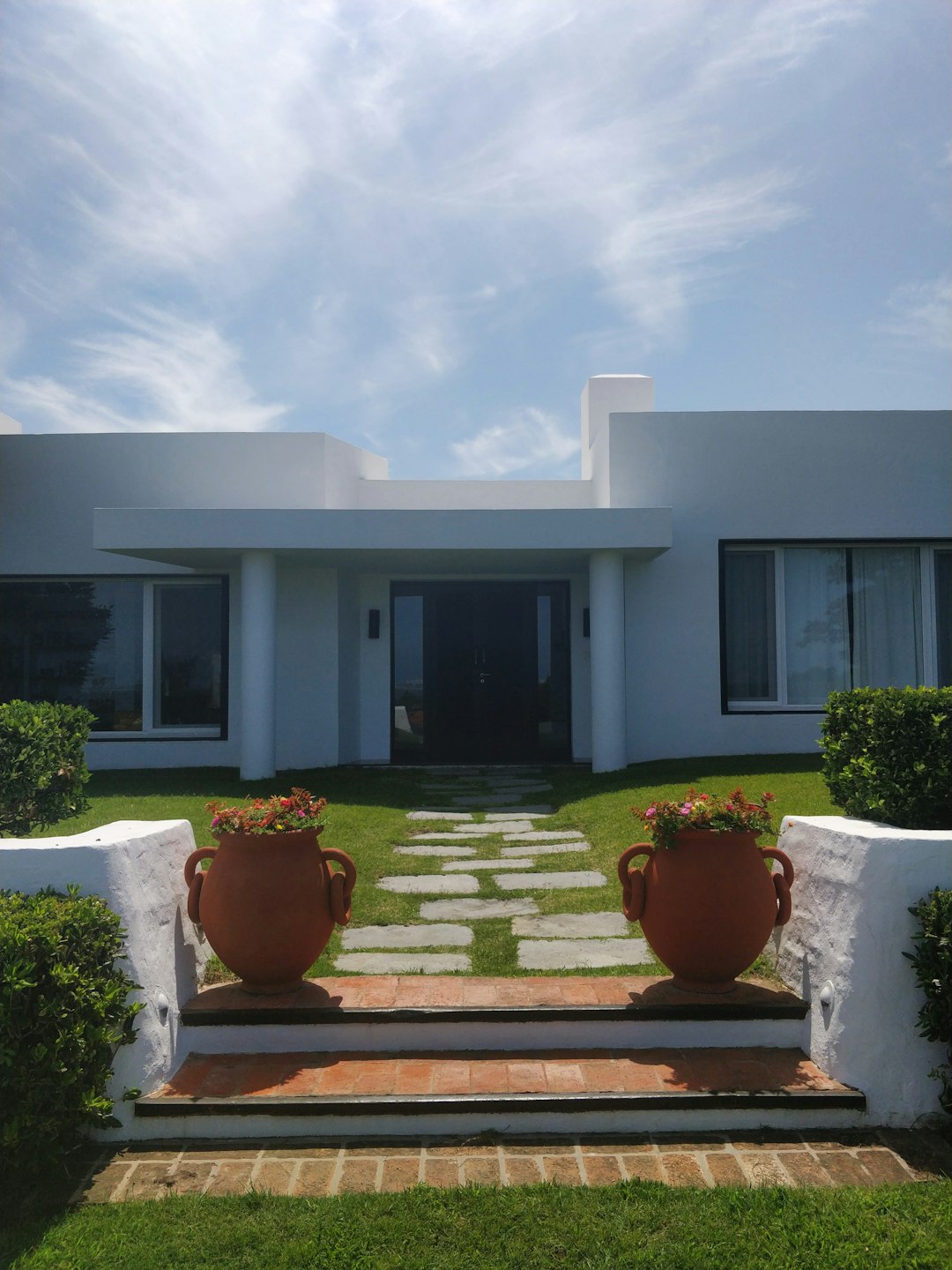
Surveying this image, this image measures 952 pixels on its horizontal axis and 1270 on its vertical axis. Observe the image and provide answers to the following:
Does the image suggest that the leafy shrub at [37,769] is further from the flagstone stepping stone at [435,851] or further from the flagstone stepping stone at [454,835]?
the flagstone stepping stone at [454,835]

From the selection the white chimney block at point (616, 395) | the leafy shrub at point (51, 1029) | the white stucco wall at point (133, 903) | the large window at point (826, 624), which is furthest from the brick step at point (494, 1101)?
the white chimney block at point (616, 395)

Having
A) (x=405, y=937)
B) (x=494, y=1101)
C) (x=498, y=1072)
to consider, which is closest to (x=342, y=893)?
(x=498, y=1072)

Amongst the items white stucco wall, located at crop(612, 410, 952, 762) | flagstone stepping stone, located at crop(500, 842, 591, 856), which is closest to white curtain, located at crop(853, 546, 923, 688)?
white stucco wall, located at crop(612, 410, 952, 762)

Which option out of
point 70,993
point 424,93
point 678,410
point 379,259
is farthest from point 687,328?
point 70,993

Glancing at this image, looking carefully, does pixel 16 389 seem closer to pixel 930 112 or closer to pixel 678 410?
pixel 678 410

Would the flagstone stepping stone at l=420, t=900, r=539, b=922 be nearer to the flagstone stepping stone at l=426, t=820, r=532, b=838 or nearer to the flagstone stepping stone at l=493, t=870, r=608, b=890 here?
the flagstone stepping stone at l=493, t=870, r=608, b=890

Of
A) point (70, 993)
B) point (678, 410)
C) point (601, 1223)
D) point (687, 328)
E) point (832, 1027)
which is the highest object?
point (687, 328)

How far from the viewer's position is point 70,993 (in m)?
3.23

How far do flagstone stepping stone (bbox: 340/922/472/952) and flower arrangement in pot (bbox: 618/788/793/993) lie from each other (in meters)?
1.40

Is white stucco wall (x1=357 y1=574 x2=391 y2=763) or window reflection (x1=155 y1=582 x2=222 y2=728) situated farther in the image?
white stucco wall (x1=357 y1=574 x2=391 y2=763)

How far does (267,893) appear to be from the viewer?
3979 mm

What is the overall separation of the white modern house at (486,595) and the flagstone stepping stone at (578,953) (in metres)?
5.59

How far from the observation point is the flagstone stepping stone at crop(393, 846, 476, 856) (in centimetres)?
729

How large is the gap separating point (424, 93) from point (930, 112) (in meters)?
3.62
